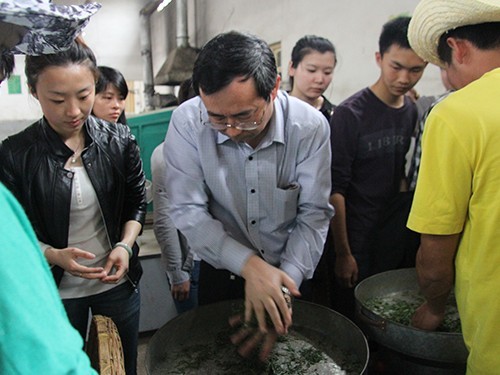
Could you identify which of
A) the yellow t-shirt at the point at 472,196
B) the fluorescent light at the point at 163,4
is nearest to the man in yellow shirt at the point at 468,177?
the yellow t-shirt at the point at 472,196

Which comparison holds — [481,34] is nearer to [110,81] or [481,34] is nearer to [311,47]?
[311,47]

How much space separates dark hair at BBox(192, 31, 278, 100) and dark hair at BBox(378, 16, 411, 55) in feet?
2.61

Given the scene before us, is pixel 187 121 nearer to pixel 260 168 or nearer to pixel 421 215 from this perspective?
pixel 260 168

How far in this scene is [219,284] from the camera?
1533 mm

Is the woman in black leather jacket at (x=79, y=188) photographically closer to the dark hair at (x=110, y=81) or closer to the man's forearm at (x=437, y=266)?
the dark hair at (x=110, y=81)

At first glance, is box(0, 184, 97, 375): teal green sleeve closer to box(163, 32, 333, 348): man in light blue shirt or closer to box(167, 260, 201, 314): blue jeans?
box(163, 32, 333, 348): man in light blue shirt

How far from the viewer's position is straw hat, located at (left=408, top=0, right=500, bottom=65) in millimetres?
925

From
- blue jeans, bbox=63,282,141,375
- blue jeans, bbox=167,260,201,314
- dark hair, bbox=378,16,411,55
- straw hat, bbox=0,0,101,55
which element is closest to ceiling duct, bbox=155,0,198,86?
blue jeans, bbox=167,260,201,314

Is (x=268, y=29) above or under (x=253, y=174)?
above

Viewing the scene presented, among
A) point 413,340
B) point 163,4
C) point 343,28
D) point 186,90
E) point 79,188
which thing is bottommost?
point 413,340

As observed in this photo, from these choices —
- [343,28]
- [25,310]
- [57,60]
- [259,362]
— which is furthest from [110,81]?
[343,28]

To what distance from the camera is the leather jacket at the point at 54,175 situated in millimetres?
1326

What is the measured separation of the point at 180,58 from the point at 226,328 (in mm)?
5986

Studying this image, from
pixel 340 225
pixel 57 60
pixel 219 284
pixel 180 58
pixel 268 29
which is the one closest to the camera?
pixel 57 60
